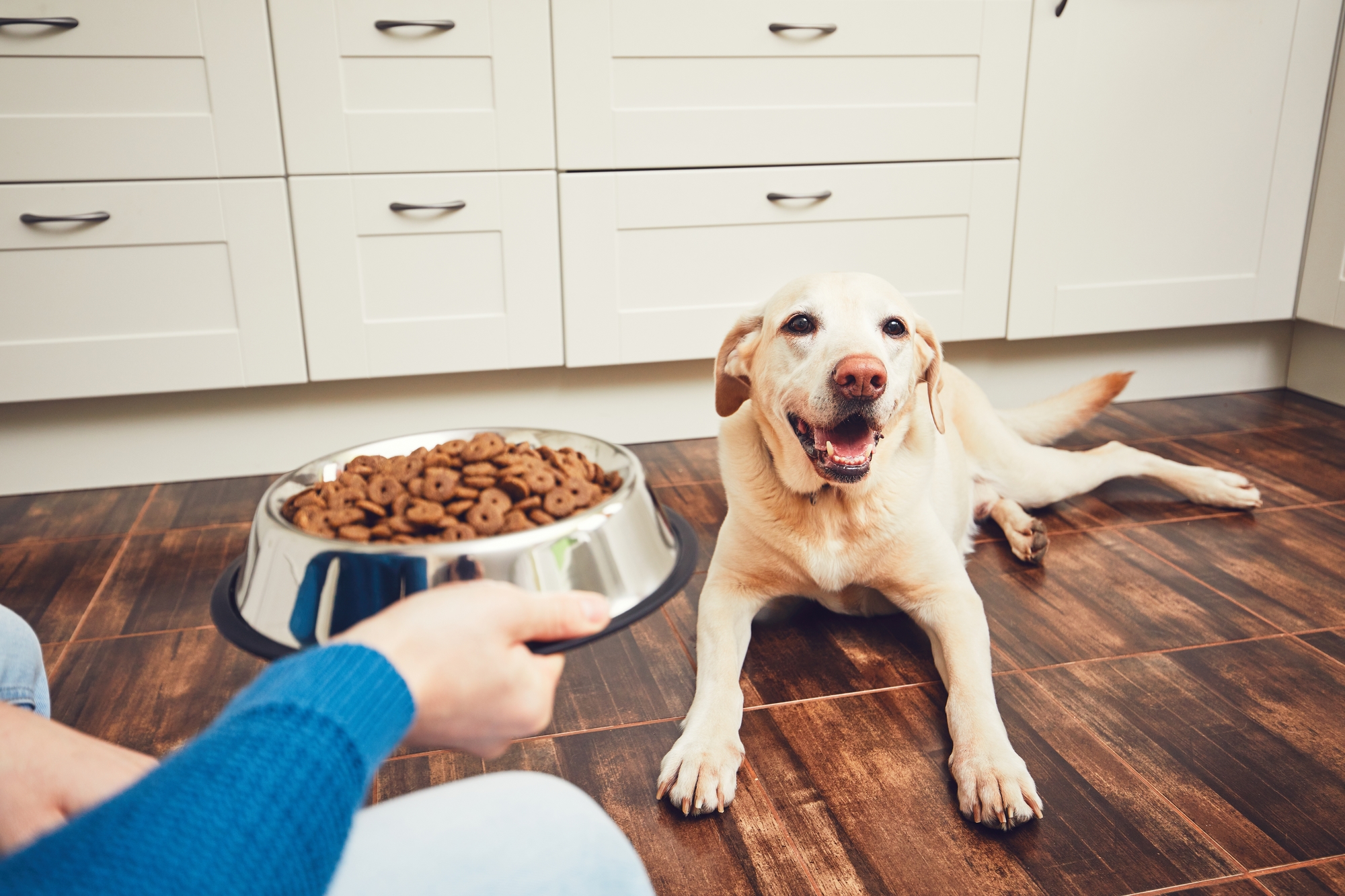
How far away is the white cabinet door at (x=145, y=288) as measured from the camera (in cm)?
250

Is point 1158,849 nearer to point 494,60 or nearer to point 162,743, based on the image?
point 162,743

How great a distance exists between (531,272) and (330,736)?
8.13 ft

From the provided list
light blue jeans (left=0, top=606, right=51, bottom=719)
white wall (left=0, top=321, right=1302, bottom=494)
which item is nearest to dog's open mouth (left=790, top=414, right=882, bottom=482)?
light blue jeans (left=0, top=606, right=51, bottom=719)

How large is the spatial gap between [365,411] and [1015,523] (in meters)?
1.86

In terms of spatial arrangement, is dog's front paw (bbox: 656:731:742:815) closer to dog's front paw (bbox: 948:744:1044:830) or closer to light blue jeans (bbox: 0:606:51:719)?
dog's front paw (bbox: 948:744:1044:830)

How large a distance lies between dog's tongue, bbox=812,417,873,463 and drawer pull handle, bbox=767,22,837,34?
153cm

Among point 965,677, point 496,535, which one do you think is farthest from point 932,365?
point 496,535

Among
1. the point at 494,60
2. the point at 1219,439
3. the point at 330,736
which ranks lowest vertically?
the point at 1219,439

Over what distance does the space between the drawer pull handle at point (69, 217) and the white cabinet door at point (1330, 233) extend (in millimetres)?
3672

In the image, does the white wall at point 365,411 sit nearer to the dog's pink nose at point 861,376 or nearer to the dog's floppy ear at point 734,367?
the dog's floppy ear at point 734,367

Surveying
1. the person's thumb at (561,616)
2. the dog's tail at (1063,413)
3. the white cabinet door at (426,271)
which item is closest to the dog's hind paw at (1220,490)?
the dog's tail at (1063,413)

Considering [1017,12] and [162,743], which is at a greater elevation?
[1017,12]

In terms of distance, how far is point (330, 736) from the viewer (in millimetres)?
412

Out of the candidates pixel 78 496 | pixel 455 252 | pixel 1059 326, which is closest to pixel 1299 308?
pixel 1059 326
